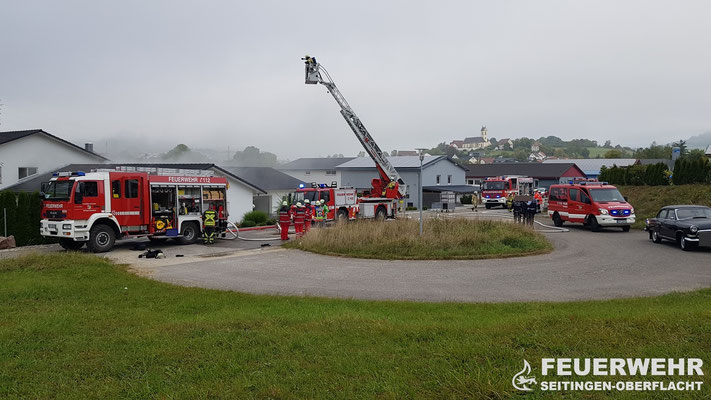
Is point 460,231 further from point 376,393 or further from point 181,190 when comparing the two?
point 376,393

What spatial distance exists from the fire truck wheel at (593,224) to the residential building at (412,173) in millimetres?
27811

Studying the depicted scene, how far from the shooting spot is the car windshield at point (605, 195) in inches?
987

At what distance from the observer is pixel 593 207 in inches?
973

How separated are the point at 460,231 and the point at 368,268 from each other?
5041mm

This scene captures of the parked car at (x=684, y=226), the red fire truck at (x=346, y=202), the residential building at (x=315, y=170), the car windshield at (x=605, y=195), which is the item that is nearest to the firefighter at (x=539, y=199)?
the red fire truck at (x=346, y=202)

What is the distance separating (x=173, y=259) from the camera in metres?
17.1

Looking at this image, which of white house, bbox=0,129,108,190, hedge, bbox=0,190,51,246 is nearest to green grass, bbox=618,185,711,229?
hedge, bbox=0,190,51,246

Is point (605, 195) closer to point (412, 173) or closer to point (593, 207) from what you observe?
point (593, 207)

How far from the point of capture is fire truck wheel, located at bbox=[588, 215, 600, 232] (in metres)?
24.6

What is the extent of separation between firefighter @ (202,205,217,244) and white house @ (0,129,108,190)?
1477 centimetres

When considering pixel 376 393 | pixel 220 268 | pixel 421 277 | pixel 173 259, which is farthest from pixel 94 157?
pixel 376 393

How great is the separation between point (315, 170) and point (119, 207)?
130 feet

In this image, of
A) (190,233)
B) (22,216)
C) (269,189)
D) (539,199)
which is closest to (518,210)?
(190,233)

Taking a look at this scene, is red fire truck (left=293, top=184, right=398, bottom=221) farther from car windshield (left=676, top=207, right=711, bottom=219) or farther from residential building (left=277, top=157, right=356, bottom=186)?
residential building (left=277, top=157, right=356, bottom=186)
